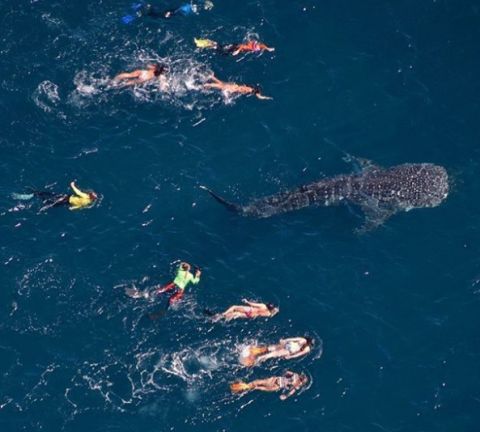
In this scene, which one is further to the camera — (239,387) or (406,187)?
(406,187)

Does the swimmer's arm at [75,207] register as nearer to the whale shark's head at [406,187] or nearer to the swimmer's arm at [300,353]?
the swimmer's arm at [300,353]

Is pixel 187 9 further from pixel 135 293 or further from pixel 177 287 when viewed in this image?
pixel 135 293

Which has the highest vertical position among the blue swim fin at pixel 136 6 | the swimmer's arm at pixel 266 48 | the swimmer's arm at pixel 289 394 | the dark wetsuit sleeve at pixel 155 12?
the blue swim fin at pixel 136 6

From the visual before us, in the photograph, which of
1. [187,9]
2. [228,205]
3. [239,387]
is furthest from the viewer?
[187,9]

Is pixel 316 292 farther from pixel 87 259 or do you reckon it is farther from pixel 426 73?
pixel 426 73

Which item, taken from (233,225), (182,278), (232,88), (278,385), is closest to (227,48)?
(232,88)

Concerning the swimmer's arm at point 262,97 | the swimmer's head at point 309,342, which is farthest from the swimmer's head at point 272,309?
the swimmer's arm at point 262,97

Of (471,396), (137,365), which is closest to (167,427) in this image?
(137,365)
